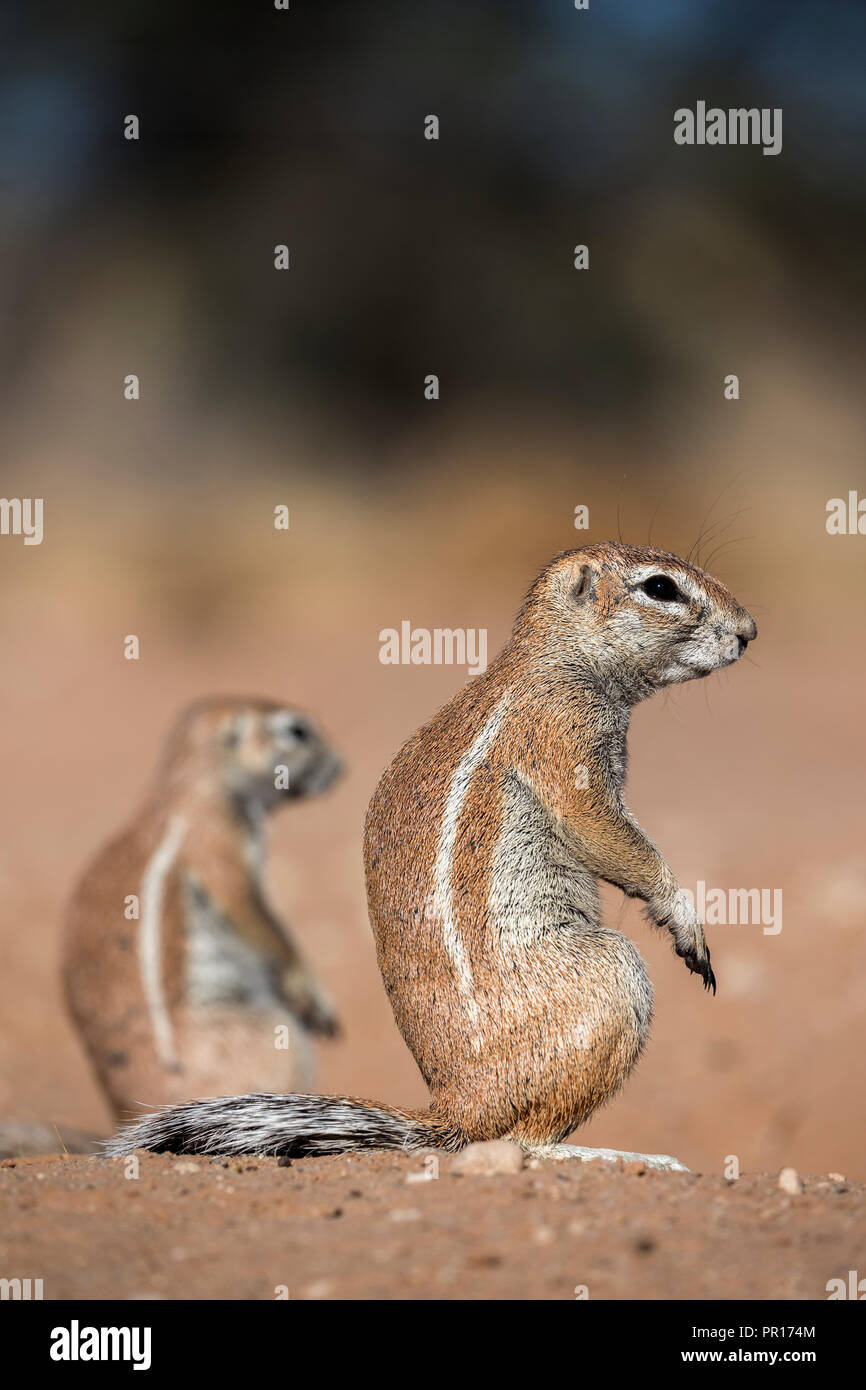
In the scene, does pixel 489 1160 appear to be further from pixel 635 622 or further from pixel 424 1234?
Result: pixel 635 622

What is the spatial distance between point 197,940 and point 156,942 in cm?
36

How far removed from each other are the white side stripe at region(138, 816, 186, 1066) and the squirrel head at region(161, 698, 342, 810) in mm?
710

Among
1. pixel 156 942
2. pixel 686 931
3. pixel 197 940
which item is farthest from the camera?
pixel 197 940

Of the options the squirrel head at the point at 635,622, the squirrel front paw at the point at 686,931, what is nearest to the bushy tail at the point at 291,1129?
the squirrel front paw at the point at 686,931

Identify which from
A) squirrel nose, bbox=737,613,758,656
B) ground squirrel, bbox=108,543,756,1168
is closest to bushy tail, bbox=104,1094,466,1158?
ground squirrel, bbox=108,543,756,1168

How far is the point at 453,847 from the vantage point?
492 centimetres

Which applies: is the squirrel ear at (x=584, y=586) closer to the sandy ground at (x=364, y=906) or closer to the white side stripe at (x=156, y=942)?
the sandy ground at (x=364, y=906)

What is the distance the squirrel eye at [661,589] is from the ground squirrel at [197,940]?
4.66 meters

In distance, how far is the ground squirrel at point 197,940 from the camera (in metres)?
8.77

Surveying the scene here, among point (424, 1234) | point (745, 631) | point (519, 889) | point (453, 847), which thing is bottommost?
point (424, 1234)

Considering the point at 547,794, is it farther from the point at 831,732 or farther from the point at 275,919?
the point at 831,732

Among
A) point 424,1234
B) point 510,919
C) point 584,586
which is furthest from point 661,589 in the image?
point 424,1234

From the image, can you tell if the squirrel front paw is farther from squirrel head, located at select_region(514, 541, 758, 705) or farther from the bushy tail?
the bushy tail

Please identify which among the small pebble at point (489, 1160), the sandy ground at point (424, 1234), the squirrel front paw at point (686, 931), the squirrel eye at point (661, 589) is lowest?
the sandy ground at point (424, 1234)
